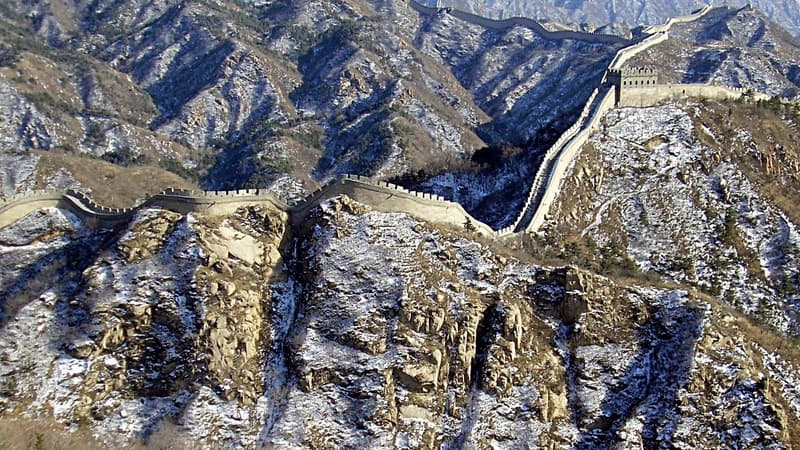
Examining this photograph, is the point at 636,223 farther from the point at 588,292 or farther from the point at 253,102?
the point at 253,102

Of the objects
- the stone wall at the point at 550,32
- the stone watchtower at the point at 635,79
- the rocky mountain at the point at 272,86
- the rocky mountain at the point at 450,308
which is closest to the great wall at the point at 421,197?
A: the stone watchtower at the point at 635,79

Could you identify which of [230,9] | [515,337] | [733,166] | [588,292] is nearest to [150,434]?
[515,337]

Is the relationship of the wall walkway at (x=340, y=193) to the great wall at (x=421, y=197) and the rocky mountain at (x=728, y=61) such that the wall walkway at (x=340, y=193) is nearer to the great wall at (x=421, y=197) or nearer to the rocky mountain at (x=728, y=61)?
the great wall at (x=421, y=197)

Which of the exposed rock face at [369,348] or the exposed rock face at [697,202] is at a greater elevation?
the exposed rock face at [697,202]

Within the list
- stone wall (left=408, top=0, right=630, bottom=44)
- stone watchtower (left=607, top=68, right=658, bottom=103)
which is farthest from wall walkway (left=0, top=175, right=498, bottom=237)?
stone wall (left=408, top=0, right=630, bottom=44)

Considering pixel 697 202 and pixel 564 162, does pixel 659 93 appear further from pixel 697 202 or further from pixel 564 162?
pixel 564 162

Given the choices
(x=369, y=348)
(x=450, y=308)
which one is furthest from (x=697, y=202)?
(x=369, y=348)
